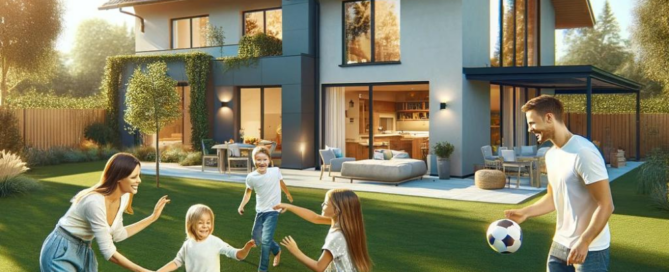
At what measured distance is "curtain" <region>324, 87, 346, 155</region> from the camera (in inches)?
723

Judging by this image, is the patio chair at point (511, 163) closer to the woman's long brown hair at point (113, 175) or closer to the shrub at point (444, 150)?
the shrub at point (444, 150)

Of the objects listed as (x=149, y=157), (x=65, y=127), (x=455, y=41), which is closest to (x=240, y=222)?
(x=455, y=41)

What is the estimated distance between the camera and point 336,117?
1838 cm

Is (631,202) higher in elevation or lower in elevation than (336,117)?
lower

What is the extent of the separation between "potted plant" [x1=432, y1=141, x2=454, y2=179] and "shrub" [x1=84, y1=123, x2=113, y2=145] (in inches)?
487

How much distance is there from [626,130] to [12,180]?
68.2ft

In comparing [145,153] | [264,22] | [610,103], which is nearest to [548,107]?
[264,22]

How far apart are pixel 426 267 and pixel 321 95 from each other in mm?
12199

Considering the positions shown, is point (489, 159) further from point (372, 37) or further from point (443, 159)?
point (372, 37)

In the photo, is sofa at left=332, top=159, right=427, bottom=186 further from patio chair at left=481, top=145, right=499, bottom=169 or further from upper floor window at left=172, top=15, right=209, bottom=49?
upper floor window at left=172, top=15, right=209, bottom=49

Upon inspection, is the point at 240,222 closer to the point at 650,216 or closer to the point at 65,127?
the point at 650,216

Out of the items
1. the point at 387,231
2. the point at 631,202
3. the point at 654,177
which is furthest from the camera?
the point at 654,177

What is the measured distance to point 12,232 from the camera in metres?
8.57

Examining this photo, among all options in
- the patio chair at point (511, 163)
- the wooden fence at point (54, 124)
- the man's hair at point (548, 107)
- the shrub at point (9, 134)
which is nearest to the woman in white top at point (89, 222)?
the man's hair at point (548, 107)
